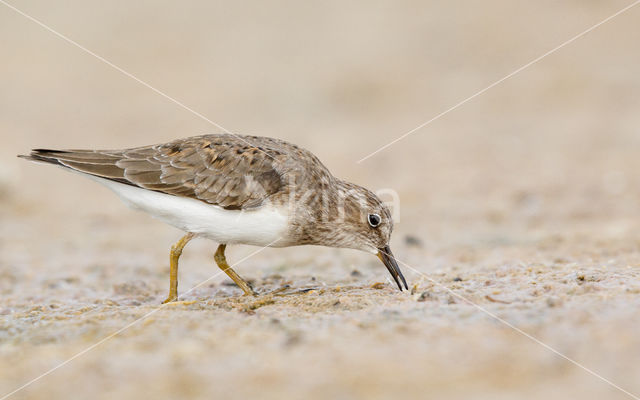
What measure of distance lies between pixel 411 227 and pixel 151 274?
4187 mm

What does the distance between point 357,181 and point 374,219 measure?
604cm

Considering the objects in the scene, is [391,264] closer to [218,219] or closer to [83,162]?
[218,219]

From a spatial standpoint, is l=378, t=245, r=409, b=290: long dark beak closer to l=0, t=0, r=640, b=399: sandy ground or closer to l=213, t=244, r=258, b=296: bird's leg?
l=0, t=0, r=640, b=399: sandy ground

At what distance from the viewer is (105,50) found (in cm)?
2081

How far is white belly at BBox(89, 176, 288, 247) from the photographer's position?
257 inches

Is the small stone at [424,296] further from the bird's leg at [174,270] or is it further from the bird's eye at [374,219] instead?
the bird's leg at [174,270]

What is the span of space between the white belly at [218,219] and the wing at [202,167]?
0.07 metres

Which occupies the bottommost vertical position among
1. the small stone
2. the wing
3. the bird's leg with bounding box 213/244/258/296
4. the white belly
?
the small stone

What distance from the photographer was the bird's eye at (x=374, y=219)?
712 cm

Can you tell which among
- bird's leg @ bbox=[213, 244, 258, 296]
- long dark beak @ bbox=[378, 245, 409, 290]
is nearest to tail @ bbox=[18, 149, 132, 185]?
bird's leg @ bbox=[213, 244, 258, 296]

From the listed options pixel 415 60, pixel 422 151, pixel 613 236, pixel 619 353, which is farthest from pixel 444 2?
pixel 619 353

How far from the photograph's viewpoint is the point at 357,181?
1313 cm

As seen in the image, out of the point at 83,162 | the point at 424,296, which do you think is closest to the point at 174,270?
the point at 83,162

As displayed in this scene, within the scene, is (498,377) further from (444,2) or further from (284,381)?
(444,2)
